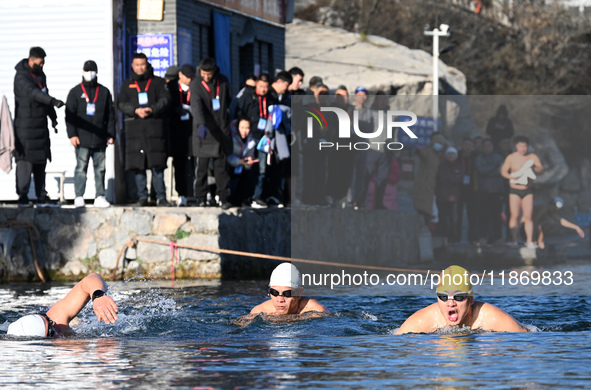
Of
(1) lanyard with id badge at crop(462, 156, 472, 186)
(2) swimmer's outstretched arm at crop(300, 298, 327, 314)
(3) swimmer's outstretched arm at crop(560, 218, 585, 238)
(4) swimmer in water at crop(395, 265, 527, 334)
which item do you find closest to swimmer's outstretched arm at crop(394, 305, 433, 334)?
(4) swimmer in water at crop(395, 265, 527, 334)

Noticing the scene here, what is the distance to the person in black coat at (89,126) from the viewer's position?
639 inches

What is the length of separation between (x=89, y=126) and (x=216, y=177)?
71.6 inches

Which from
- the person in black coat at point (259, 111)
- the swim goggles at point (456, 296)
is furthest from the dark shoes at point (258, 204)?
the swim goggles at point (456, 296)

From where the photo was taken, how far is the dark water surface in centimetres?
779

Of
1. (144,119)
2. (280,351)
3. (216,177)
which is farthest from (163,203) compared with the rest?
(280,351)

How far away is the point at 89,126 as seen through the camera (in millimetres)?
16266

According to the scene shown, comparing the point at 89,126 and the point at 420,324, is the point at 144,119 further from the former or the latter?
the point at 420,324

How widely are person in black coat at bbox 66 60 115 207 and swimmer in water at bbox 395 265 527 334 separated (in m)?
6.70

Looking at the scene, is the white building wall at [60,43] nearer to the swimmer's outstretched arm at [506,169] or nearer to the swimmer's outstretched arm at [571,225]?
the swimmer's outstretched arm at [506,169]

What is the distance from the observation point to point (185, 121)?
16938mm

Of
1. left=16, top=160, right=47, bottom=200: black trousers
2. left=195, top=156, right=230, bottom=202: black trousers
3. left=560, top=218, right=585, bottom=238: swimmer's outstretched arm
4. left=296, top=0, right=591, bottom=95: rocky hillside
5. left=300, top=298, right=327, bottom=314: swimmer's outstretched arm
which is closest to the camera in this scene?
left=300, top=298, right=327, bottom=314: swimmer's outstretched arm

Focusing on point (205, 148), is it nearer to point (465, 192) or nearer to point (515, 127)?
point (465, 192)

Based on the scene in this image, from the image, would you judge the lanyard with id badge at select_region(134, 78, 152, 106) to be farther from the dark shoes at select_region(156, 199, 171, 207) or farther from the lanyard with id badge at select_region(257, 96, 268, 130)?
the lanyard with id badge at select_region(257, 96, 268, 130)

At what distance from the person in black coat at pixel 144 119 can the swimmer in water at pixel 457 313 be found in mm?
6399
